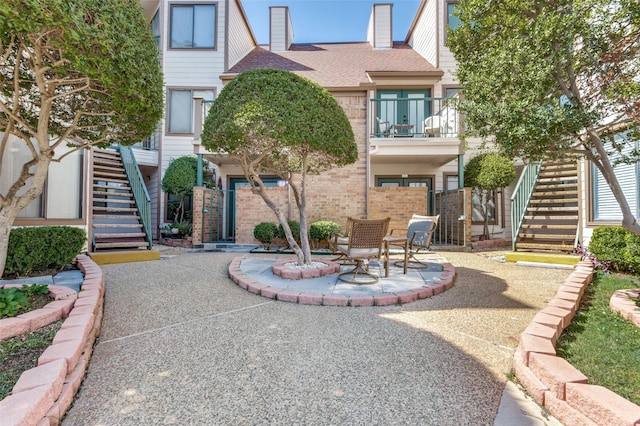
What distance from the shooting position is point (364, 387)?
6.56 ft

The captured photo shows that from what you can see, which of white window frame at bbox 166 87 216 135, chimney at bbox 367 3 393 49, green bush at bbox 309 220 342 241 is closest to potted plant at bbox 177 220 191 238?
white window frame at bbox 166 87 216 135

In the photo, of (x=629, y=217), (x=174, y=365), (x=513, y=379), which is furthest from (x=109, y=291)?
(x=629, y=217)

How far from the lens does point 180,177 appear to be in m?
10.4

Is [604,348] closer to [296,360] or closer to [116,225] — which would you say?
[296,360]

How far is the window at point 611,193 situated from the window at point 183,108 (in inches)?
463

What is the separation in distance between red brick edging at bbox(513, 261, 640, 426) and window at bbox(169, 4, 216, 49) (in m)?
13.2

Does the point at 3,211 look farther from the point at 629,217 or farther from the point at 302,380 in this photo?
the point at 629,217

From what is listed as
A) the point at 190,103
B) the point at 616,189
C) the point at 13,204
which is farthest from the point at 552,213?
the point at 190,103

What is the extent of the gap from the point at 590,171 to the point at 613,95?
3984 mm

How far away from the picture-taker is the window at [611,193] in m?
5.45

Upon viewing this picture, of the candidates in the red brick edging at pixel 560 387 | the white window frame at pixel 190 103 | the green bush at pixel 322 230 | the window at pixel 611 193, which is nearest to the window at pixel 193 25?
the white window frame at pixel 190 103

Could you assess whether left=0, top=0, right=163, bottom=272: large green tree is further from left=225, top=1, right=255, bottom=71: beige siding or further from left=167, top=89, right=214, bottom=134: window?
left=225, top=1, right=255, bottom=71: beige siding

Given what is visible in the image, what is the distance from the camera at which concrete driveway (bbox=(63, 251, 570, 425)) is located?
1766 millimetres

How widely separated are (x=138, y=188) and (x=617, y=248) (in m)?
10.5
